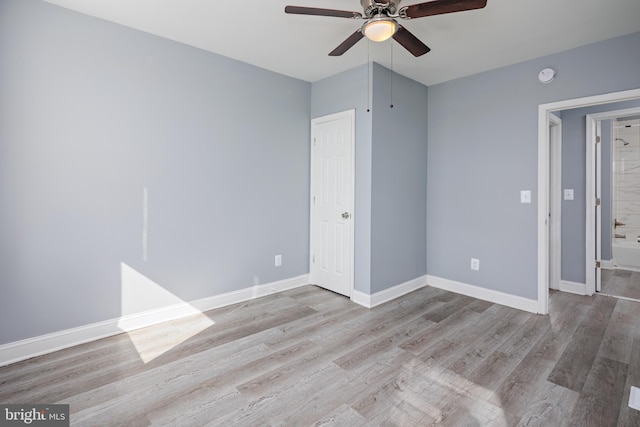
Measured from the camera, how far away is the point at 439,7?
1845 mm

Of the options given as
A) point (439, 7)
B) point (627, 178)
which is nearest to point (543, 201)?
point (439, 7)

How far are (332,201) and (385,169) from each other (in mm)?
741

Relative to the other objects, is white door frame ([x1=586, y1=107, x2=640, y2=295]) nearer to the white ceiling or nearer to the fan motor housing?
the white ceiling

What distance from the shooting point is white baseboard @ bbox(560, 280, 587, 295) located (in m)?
3.76

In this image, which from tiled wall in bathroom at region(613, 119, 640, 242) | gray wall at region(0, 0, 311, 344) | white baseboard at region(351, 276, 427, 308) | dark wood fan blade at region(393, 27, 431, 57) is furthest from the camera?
tiled wall in bathroom at region(613, 119, 640, 242)

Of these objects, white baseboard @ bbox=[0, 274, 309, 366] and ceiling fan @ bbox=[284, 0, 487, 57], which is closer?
ceiling fan @ bbox=[284, 0, 487, 57]

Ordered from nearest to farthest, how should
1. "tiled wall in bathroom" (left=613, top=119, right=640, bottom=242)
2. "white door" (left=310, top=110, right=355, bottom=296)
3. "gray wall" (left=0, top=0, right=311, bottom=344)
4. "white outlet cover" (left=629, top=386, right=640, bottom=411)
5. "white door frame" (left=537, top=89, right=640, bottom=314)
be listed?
1. "white outlet cover" (left=629, top=386, right=640, bottom=411)
2. "gray wall" (left=0, top=0, right=311, bottom=344)
3. "white door frame" (left=537, top=89, right=640, bottom=314)
4. "white door" (left=310, top=110, right=355, bottom=296)
5. "tiled wall in bathroom" (left=613, top=119, right=640, bottom=242)

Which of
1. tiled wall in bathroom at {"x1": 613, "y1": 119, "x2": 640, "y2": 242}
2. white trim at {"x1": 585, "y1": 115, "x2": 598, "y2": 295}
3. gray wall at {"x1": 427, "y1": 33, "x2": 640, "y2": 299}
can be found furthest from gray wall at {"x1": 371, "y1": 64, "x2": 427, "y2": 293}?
tiled wall in bathroom at {"x1": 613, "y1": 119, "x2": 640, "y2": 242}

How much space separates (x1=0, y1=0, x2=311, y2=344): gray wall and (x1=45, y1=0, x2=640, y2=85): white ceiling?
0.89 ft

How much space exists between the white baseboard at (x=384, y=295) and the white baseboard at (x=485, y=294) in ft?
1.01

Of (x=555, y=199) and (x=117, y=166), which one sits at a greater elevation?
(x=117, y=166)

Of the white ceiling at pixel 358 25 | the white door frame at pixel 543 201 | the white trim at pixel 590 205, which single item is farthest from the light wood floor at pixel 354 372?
the white ceiling at pixel 358 25

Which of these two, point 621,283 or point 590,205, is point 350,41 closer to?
point 590,205

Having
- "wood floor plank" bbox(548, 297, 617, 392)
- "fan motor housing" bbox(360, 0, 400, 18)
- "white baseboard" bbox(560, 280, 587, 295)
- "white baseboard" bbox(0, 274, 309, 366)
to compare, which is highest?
"fan motor housing" bbox(360, 0, 400, 18)
